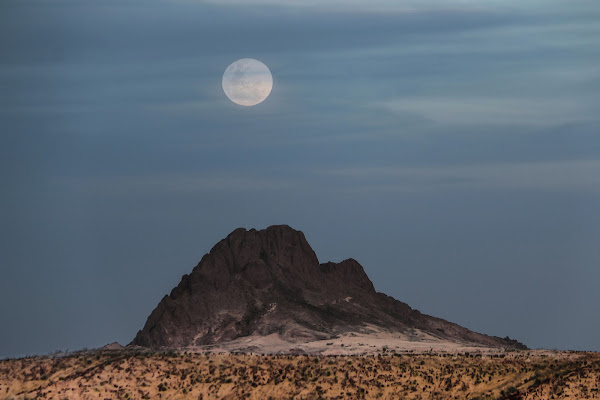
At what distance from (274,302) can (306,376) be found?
176ft

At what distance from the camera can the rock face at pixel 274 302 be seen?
175 meters

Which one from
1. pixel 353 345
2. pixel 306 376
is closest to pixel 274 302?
pixel 353 345

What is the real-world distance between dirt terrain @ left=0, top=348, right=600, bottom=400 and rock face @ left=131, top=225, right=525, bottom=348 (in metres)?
29.4

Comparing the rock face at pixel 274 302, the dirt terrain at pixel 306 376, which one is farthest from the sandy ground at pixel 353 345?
the dirt terrain at pixel 306 376

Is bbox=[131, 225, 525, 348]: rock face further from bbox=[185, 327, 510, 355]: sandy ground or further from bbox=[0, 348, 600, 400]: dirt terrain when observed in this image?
bbox=[0, 348, 600, 400]: dirt terrain

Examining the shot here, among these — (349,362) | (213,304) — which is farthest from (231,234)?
(349,362)

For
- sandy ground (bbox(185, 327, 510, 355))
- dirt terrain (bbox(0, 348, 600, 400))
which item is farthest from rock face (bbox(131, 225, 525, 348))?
dirt terrain (bbox(0, 348, 600, 400))

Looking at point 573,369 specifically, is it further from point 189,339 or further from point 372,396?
point 189,339

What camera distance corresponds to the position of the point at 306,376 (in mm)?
128750

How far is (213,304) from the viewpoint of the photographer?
593ft

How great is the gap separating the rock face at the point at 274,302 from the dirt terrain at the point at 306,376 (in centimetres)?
2939

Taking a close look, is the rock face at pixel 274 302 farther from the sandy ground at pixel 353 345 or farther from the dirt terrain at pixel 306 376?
the dirt terrain at pixel 306 376

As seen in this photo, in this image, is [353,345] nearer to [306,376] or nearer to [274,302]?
[274,302]

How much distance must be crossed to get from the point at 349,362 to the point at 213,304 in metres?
50.4
